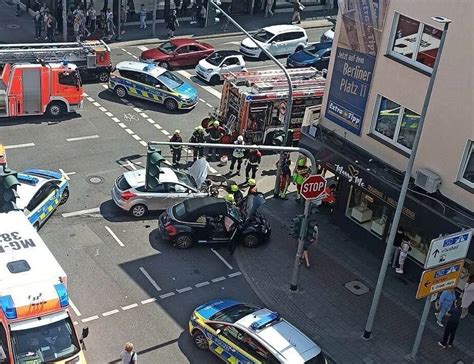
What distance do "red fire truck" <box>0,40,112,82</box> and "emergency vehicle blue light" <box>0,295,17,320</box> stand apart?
Answer: 18.5 meters

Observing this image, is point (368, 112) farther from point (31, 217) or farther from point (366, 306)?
point (31, 217)

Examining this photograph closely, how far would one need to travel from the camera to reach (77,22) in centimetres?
4072

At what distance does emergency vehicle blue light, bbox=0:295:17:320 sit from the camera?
16.2 metres

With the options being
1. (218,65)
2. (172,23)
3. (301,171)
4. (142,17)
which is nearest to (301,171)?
(301,171)

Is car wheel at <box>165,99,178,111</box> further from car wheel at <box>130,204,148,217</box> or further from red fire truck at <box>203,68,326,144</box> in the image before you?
car wheel at <box>130,204,148,217</box>

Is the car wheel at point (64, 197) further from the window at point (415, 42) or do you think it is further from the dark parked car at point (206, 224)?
the window at point (415, 42)

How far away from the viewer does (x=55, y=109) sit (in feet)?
107

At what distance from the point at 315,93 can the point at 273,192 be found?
558 cm

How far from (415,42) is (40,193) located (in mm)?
12617

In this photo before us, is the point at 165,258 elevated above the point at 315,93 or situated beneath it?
situated beneath

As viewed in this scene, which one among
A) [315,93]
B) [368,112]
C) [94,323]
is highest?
[368,112]

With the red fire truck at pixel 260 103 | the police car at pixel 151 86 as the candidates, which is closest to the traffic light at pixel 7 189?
the red fire truck at pixel 260 103

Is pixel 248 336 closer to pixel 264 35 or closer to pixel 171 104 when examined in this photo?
pixel 171 104

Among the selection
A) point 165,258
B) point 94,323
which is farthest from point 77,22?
point 94,323
